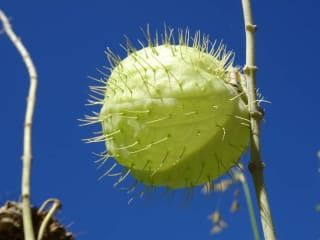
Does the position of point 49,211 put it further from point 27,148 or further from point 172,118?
point 172,118

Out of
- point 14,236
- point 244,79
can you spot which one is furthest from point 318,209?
point 14,236

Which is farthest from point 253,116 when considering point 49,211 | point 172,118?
point 49,211

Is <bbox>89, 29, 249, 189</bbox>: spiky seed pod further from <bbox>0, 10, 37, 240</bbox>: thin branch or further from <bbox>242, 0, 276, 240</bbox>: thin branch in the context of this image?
<bbox>0, 10, 37, 240</bbox>: thin branch

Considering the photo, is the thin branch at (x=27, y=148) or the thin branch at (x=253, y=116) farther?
the thin branch at (x=253, y=116)

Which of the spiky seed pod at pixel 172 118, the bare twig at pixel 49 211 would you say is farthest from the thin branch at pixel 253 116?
the bare twig at pixel 49 211

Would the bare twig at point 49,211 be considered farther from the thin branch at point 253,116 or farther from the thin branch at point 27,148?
the thin branch at point 253,116
